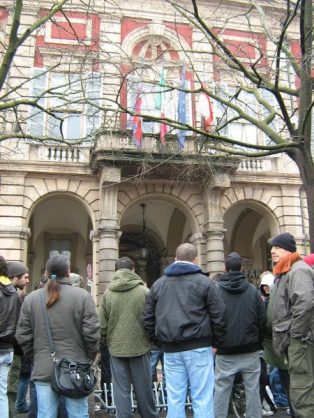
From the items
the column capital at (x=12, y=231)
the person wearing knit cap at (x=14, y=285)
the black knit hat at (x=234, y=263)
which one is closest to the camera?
the black knit hat at (x=234, y=263)

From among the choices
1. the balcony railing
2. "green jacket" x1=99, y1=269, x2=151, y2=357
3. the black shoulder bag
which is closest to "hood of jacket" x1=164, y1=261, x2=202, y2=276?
"green jacket" x1=99, y1=269, x2=151, y2=357

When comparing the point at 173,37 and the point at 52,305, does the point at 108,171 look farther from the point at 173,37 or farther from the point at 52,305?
the point at 52,305

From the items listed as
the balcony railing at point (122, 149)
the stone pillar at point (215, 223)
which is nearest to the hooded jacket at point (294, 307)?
the balcony railing at point (122, 149)

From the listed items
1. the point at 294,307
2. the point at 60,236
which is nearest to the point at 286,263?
the point at 294,307

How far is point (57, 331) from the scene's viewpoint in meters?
4.71

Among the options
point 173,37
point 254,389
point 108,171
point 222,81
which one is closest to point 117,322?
point 254,389

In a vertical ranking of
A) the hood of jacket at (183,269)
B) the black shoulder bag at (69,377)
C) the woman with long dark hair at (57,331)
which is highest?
the hood of jacket at (183,269)

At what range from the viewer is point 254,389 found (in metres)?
5.48

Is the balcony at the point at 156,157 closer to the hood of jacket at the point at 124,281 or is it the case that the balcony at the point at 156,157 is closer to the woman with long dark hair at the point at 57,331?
the hood of jacket at the point at 124,281

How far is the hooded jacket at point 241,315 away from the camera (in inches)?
213

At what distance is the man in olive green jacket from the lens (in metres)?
5.52

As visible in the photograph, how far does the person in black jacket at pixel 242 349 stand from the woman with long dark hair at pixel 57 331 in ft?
5.13

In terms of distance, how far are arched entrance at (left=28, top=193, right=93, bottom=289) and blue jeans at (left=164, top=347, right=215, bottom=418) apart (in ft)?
44.5

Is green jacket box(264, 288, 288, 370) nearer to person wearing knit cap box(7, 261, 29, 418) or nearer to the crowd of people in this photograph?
the crowd of people
